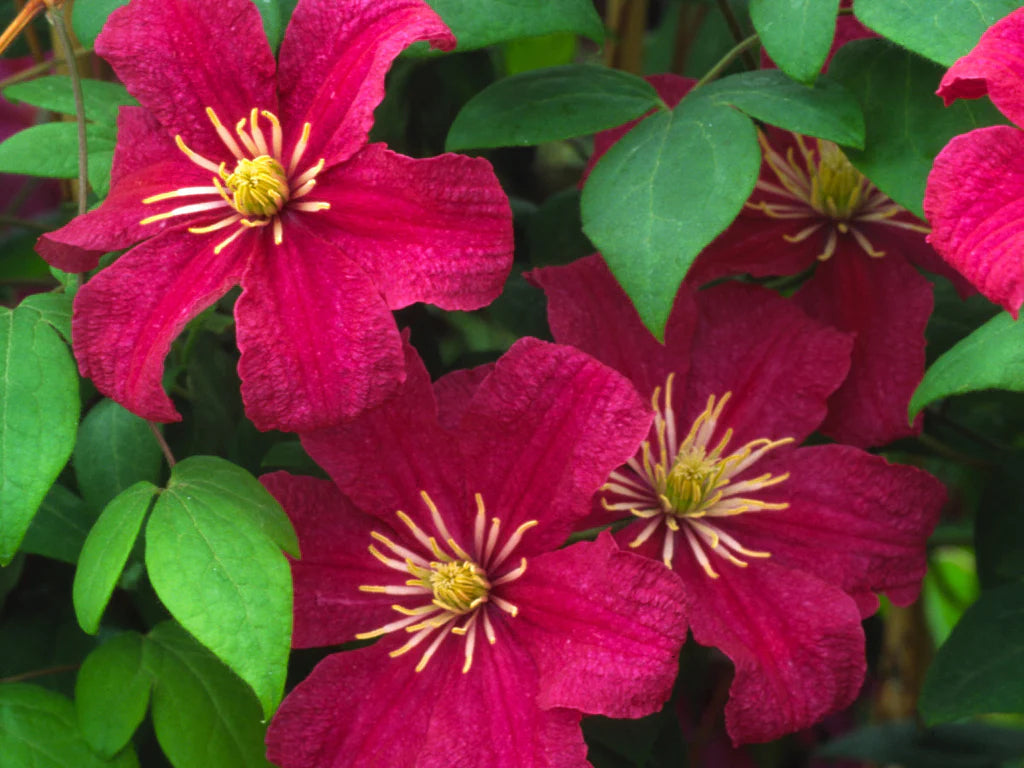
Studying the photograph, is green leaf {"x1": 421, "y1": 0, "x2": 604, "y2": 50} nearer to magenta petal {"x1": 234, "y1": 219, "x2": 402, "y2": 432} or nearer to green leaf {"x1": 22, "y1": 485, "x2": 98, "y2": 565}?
magenta petal {"x1": 234, "y1": 219, "x2": 402, "y2": 432}

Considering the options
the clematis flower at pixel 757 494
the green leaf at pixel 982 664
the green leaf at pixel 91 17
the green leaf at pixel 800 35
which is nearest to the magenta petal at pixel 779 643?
the clematis flower at pixel 757 494

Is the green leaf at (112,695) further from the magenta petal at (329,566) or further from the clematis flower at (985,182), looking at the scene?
the clematis flower at (985,182)

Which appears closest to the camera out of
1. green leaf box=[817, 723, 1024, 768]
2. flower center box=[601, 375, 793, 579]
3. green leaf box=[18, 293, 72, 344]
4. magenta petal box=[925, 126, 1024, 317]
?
magenta petal box=[925, 126, 1024, 317]

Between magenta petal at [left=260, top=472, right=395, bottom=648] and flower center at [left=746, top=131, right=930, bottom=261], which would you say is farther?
flower center at [left=746, top=131, right=930, bottom=261]

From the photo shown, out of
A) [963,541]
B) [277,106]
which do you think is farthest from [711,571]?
[963,541]

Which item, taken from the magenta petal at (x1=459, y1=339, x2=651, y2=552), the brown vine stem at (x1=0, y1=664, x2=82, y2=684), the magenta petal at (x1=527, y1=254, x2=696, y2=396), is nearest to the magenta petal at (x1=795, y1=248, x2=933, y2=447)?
the magenta petal at (x1=527, y1=254, x2=696, y2=396)

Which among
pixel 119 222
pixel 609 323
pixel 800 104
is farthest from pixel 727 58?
pixel 119 222

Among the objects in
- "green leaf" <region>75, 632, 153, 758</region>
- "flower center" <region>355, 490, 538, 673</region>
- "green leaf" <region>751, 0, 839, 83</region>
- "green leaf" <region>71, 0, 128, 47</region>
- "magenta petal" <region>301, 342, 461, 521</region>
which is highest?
"green leaf" <region>71, 0, 128, 47</region>
